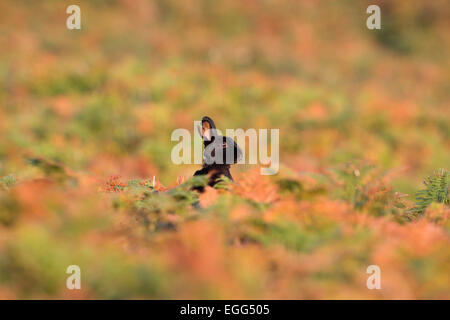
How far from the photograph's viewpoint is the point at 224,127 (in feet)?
57.1

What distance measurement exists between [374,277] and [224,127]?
14214mm

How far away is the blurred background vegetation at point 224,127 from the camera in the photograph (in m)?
3.23

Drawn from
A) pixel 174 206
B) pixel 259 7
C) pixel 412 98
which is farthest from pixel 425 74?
pixel 174 206

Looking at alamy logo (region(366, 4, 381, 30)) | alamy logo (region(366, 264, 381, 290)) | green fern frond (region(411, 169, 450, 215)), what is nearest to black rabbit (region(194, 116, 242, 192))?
A: green fern frond (region(411, 169, 450, 215))

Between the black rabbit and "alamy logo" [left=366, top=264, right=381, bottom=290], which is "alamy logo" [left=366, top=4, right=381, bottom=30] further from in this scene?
"alamy logo" [left=366, top=264, right=381, bottom=290]

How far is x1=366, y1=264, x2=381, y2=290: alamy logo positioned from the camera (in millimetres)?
3276

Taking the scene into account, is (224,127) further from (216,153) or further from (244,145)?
(216,153)

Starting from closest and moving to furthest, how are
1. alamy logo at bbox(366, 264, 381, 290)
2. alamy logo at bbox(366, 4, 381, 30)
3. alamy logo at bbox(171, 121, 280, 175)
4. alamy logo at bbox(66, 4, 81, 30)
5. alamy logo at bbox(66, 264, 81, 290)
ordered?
alamy logo at bbox(66, 264, 81, 290), alamy logo at bbox(366, 264, 381, 290), alamy logo at bbox(171, 121, 280, 175), alamy logo at bbox(66, 4, 81, 30), alamy logo at bbox(366, 4, 381, 30)

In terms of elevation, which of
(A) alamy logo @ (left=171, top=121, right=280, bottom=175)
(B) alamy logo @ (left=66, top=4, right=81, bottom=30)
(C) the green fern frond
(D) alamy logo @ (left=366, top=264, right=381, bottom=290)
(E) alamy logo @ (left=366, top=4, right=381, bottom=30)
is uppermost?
(E) alamy logo @ (left=366, top=4, right=381, bottom=30)

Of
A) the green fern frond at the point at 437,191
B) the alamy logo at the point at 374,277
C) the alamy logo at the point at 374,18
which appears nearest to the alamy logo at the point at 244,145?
the green fern frond at the point at 437,191

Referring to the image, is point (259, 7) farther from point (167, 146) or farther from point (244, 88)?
point (167, 146)

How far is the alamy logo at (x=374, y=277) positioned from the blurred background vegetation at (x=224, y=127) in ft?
0.20

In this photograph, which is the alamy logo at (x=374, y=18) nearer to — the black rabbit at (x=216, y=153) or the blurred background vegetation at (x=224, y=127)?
the blurred background vegetation at (x=224, y=127)

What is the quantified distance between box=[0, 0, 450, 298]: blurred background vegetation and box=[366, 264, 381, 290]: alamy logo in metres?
0.06
